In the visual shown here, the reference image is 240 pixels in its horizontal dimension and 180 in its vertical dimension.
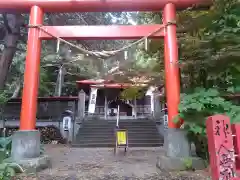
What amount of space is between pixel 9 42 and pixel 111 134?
23.5ft

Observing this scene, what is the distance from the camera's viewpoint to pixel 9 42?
9039mm

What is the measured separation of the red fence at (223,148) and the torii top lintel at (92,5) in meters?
4.40

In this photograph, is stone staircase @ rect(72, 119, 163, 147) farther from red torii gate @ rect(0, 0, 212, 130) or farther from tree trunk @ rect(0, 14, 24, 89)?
red torii gate @ rect(0, 0, 212, 130)

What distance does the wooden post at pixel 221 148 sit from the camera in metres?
2.76

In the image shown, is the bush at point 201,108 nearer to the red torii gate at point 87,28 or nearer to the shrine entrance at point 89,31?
the shrine entrance at point 89,31

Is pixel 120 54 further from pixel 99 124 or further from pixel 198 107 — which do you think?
pixel 99 124

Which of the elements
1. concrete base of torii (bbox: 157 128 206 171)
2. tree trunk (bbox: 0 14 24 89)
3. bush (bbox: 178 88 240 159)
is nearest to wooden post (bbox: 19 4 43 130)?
tree trunk (bbox: 0 14 24 89)

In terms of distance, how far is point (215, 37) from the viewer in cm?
522

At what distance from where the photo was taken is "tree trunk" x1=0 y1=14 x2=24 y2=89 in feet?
29.4

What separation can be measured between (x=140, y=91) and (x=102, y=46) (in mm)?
4158

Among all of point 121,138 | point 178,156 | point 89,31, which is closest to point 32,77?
point 89,31

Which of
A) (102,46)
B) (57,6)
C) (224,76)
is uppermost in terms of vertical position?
(102,46)

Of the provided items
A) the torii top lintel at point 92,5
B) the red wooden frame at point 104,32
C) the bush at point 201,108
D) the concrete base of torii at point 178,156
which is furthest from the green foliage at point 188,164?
the torii top lintel at point 92,5

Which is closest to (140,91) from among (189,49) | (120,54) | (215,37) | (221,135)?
(120,54)
